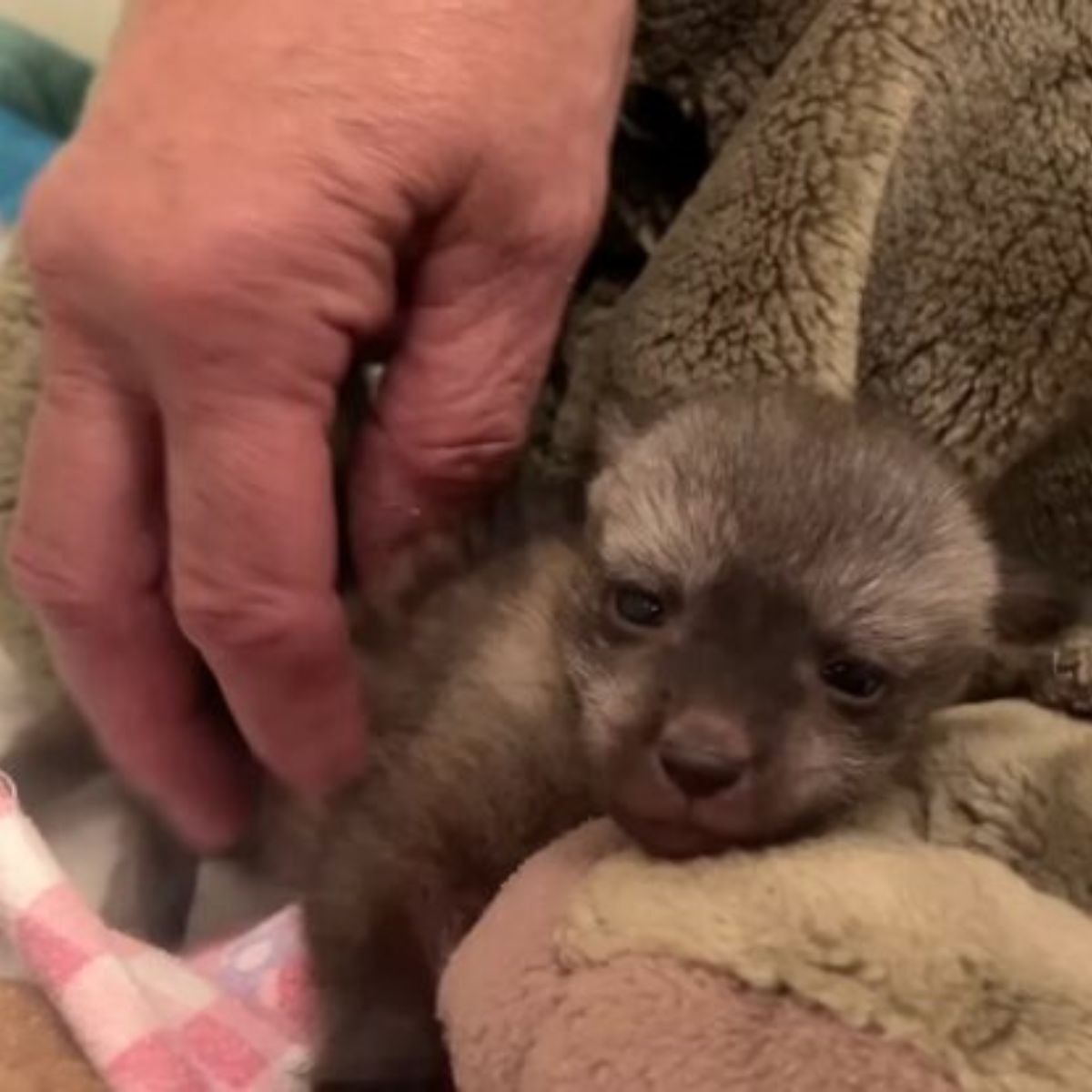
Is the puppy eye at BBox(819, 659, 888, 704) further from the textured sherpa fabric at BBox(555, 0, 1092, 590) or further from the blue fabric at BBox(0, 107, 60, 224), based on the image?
the blue fabric at BBox(0, 107, 60, 224)

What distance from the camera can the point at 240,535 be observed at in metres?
1.09

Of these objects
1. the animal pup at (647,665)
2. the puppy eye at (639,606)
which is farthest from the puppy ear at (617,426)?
the puppy eye at (639,606)

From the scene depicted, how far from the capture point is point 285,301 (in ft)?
3.47

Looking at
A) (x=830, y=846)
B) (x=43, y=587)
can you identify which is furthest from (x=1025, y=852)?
(x=43, y=587)

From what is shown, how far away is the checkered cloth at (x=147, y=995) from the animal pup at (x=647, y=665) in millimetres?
62

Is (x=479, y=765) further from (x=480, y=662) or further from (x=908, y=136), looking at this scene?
(x=908, y=136)

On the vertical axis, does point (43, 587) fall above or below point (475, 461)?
below

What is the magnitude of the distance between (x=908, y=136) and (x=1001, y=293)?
92mm

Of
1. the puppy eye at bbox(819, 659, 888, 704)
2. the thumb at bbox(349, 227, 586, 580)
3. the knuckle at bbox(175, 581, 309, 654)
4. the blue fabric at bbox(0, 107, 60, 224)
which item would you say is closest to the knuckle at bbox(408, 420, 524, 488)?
the thumb at bbox(349, 227, 586, 580)

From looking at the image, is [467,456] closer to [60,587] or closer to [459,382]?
[459,382]

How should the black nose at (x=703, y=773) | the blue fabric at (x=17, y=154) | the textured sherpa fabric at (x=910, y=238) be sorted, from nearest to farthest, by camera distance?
1. the black nose at (x=703, y=773)
2. the textured sherpa fabric at (x=910, y=238)
3. the blue fabric at (x=17, y=154)

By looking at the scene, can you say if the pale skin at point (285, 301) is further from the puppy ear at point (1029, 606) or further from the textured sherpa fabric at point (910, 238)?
the puppy ear at point (1029, 606)

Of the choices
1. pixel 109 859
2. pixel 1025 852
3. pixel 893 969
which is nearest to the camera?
pixel 893 969

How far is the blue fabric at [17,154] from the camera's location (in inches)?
74.4
